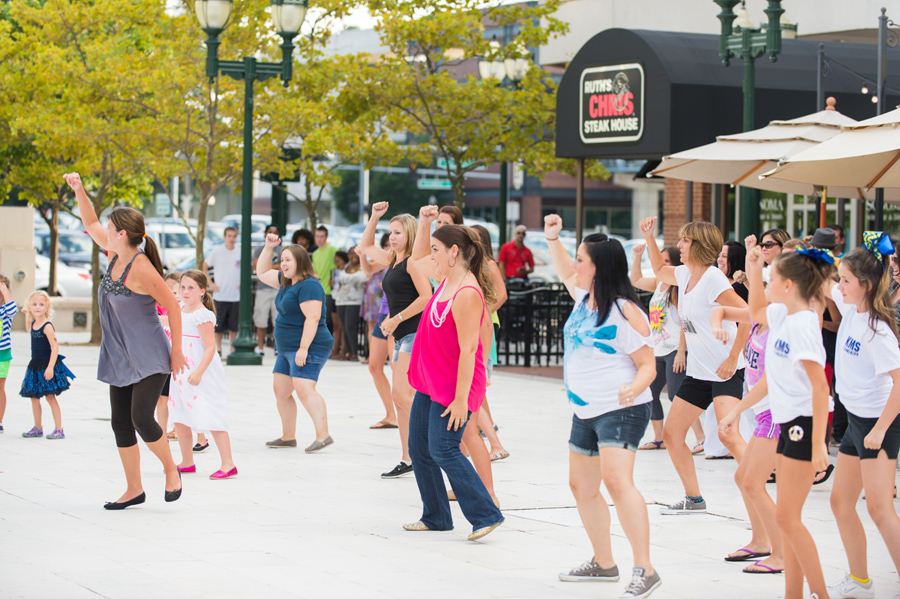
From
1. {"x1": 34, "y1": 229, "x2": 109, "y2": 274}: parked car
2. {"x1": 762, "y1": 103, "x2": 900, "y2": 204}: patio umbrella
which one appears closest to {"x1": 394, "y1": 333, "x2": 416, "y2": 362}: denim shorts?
{"x1": 762, "y1": 103, "x2": 900, "y2": 204}: patio umbrella

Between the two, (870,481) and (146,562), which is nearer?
(870,481)

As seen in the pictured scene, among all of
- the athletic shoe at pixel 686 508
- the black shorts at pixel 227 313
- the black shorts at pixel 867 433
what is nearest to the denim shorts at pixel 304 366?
the athletic shoe at pixel 686 508

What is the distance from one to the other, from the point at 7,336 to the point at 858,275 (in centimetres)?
727

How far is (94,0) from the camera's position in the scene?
20.1m

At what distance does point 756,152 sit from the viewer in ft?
37.3

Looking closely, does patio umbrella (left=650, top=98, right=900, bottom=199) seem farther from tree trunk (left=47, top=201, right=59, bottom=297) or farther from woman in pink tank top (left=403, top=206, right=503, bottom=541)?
tree trunk (left=47, top=201, right=59, bottom=297)

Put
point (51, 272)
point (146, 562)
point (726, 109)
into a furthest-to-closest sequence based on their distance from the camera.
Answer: point (51, 272)
point (726, 109)
point (146, 562)

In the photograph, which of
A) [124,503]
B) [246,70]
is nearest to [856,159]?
[124,503]

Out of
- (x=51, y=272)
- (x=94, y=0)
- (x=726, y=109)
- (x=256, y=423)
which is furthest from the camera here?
(x=51, y=272)

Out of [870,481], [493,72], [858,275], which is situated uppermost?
[493,72]

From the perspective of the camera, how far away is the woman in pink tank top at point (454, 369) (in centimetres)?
625

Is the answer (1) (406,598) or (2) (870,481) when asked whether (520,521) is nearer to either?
(1) (406,598)

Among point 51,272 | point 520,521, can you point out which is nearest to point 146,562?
point 520,521

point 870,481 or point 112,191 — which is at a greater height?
point 112,191
